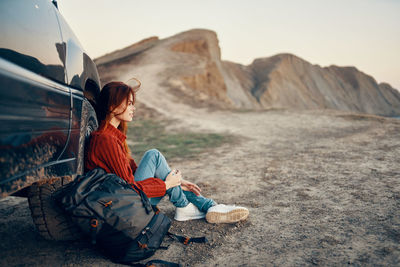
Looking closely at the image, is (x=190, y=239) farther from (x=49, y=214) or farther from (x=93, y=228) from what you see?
(x=49, y=214)

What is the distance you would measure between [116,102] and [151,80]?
60.2 ft

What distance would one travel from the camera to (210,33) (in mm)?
34812

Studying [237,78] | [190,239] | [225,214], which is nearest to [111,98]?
[190,239]

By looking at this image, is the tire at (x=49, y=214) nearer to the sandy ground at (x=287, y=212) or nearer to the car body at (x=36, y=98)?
the car body at (x=36, y=98)

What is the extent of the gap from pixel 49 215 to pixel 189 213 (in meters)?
1.31

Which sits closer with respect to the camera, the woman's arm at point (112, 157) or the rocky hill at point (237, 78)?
the woman's arm at point (112, 157)

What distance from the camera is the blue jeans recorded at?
2667 millimetres

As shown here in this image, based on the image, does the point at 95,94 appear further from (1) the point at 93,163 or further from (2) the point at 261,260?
(2) the point at 261,260

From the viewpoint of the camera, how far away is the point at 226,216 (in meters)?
2.76

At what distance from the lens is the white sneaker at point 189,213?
2.90 m

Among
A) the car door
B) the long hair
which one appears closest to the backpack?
the car door

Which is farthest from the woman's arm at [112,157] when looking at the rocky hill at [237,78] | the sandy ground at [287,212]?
Answer: the rocky hill at [237,78]

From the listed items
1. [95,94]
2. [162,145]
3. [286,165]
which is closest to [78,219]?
[95,94]

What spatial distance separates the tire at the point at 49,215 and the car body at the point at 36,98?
0.41 feet
